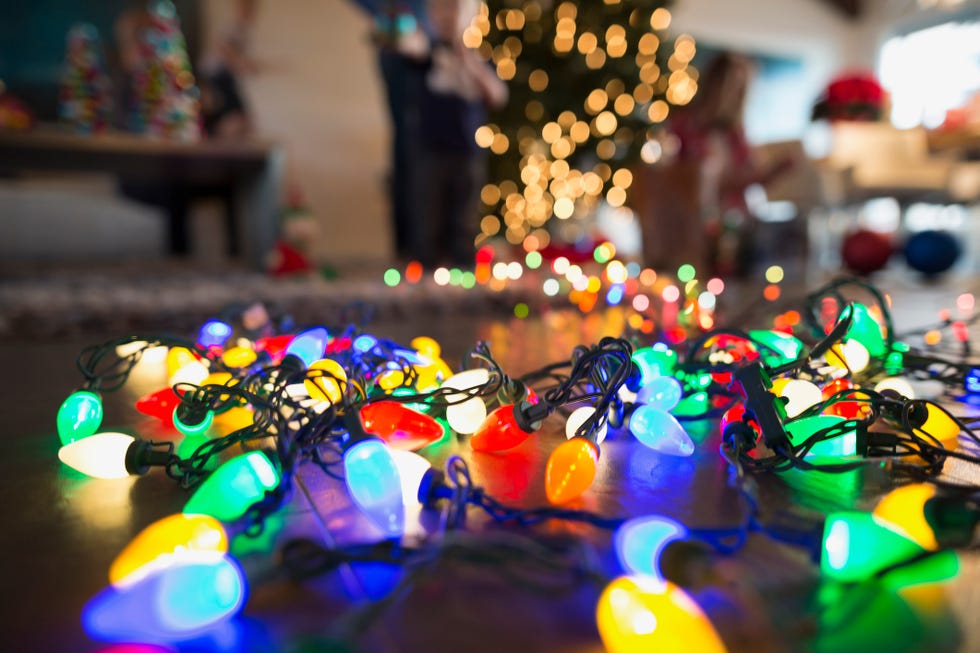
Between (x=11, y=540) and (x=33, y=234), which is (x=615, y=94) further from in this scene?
(x=11, y=540)

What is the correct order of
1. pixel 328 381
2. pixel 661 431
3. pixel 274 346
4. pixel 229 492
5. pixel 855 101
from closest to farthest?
pixel 229 492 → pixel 661 431 → pixel 328 381 → pixel 274 346 → pixel 855 101

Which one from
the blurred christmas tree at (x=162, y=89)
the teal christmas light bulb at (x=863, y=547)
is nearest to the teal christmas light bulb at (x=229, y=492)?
the teal christmas light bulb at (x=863, y=547)

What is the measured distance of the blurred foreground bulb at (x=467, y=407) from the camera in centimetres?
59

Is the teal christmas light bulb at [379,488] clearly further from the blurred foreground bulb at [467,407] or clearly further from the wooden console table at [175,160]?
the wooden console table at [175,160]

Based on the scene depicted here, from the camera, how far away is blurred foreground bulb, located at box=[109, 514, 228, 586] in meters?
0.34

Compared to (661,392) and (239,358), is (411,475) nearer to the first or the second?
(661,392)

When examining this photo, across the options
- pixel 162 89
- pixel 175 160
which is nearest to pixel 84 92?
pixel 162 89

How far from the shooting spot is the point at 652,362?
2.25ft

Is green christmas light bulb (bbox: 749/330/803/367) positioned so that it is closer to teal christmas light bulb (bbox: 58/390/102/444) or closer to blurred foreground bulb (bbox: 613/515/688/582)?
blurred foreground bulb (bbox: 613/515/688/582)

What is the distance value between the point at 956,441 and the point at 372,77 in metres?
4.32

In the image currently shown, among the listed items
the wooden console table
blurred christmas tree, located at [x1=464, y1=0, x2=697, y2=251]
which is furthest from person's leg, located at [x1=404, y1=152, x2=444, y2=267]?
blurred christmas tree, located at [x1=464, y1=0, x2=697, y2=251]

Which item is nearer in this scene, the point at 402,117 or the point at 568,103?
the point at 402,117

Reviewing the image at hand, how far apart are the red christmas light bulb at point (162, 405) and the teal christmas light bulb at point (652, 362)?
18.8 inches

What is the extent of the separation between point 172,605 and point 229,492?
0.39ft
